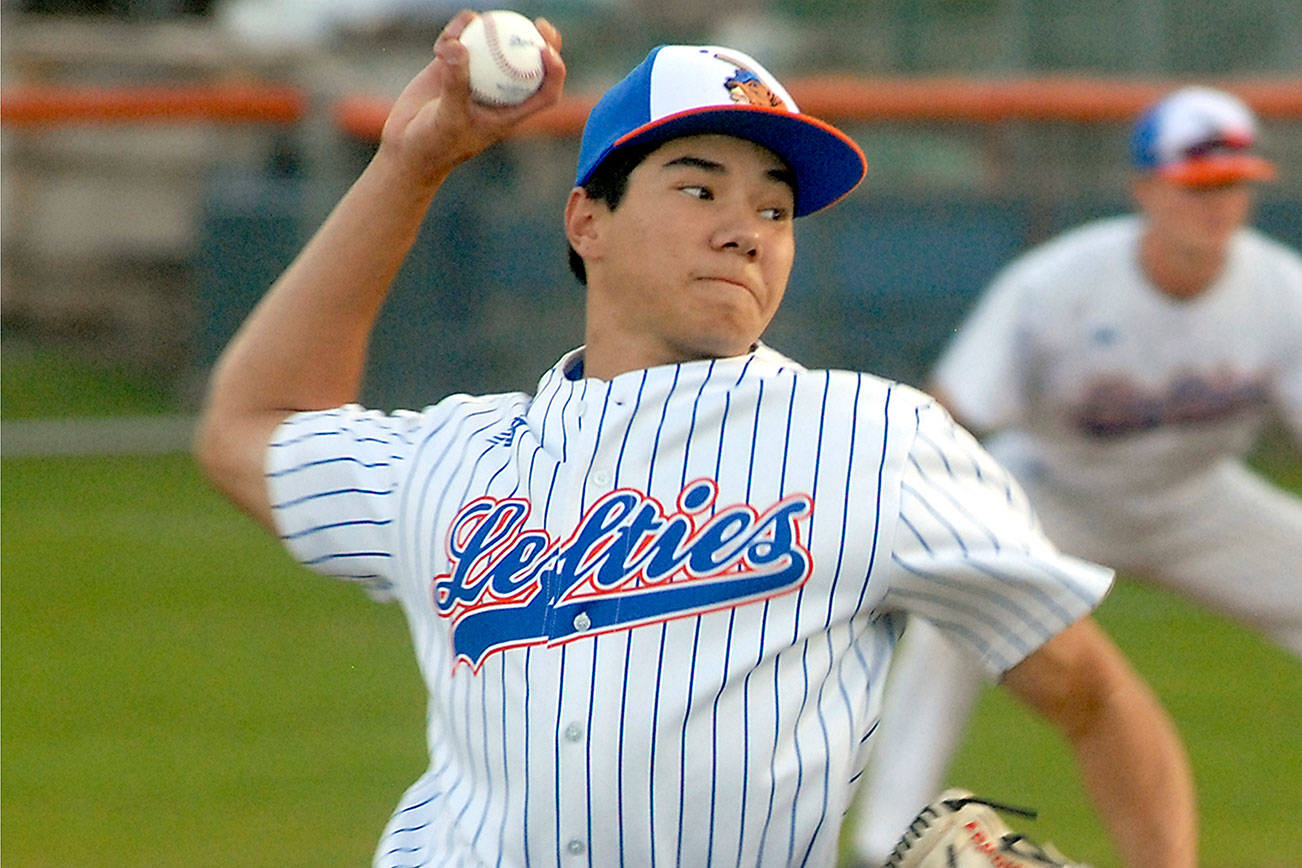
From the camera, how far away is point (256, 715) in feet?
18.7

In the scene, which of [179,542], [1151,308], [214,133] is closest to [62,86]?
[214,133]

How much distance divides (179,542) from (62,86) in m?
5.37

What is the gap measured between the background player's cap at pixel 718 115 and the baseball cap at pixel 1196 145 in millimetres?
3090

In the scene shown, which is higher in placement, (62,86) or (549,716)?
(549,716)

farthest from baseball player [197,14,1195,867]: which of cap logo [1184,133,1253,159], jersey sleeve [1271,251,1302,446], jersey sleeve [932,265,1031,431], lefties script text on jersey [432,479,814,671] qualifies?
cap logo [1184,133,1253,159]

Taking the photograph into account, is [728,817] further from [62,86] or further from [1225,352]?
[62,86]

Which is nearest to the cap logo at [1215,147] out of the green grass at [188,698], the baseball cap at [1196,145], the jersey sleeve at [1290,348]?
the baseball cap at [1196,145]

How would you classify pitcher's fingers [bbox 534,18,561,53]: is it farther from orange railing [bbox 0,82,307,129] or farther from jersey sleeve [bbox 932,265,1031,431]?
orange railing [bbox 0,82,307,129]

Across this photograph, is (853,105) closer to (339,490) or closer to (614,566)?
(339,490)

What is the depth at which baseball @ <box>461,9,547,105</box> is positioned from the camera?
6.90 ft

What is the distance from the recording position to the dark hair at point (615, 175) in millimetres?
2135

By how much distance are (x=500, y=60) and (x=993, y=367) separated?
277 centimetres

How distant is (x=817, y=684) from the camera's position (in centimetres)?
192

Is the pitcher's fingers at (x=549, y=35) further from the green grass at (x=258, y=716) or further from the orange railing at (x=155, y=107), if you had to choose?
the orange railing at (x=155, y=107)
